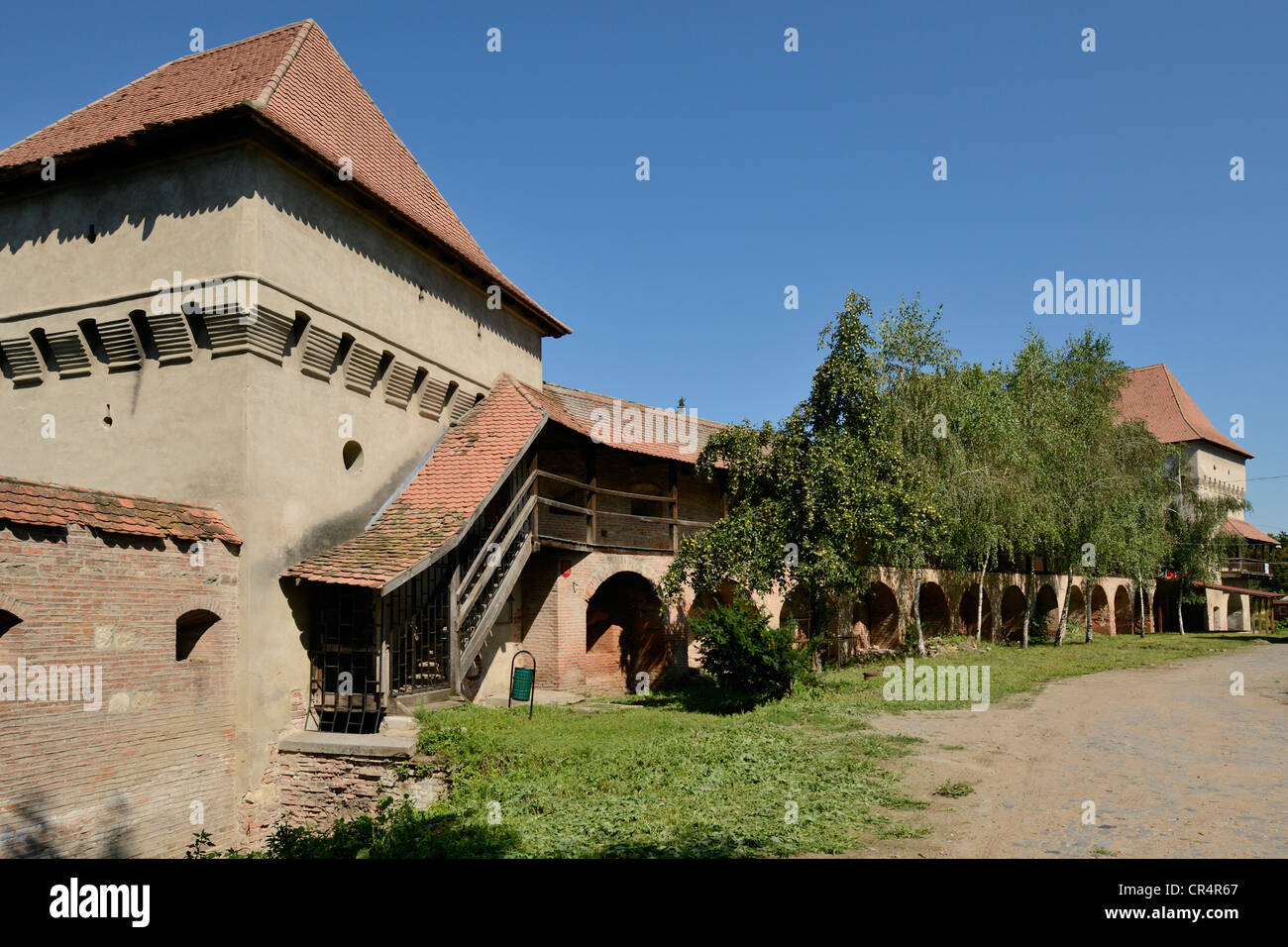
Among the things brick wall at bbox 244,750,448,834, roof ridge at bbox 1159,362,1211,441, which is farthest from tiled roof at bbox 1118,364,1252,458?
brick wall at bbox 244,750,448,834

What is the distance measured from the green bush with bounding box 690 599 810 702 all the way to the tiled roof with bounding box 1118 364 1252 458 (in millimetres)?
41884

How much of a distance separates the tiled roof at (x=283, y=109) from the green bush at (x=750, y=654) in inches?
340

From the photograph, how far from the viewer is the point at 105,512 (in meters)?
9.48

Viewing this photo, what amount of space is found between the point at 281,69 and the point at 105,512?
26.5 feet

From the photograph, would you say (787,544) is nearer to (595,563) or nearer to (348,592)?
(595,563)

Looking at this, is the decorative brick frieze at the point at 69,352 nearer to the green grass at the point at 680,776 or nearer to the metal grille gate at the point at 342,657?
the metal grille gate at the point at 342,657

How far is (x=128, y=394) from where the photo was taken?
467 inches

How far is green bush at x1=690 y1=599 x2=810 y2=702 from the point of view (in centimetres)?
1401

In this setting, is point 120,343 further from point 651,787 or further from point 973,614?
point 973,614

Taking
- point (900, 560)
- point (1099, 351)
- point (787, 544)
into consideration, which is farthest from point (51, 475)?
point (1099, 351)

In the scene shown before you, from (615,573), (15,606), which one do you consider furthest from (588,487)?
(15,606)

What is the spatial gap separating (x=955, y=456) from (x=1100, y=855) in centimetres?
1920

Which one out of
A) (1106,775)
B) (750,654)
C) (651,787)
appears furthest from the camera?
(750,654)

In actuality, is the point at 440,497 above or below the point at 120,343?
below
